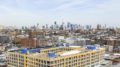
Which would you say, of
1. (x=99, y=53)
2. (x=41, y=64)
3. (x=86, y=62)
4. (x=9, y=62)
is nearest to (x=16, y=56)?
(x=9, y=62)

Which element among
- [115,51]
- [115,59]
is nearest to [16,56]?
[115,59]

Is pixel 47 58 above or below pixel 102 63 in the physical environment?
above

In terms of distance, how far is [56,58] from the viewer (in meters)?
10.7

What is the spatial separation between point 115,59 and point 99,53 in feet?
7.28

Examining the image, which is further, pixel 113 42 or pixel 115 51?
pixel 113 42

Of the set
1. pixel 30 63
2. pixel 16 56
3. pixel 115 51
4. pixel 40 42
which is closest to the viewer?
pixel 30 63

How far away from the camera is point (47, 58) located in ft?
35.1

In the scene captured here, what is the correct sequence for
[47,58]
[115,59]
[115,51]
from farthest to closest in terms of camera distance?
[115,51], [115,59], [47,58]

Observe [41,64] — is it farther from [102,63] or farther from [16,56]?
[102,63]

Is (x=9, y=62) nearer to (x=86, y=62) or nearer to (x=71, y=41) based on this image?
(x=86, y=62)

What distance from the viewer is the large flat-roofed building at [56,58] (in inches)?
426

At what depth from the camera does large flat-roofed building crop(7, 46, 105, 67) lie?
426 inches

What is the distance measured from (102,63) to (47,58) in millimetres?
4752

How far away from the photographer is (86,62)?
12.9 metres
